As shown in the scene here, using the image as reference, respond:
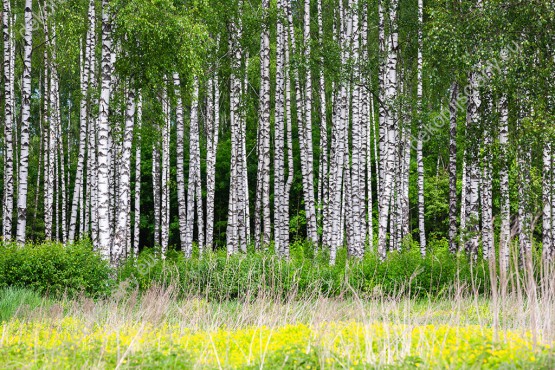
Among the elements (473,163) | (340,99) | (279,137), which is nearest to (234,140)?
(279,137)

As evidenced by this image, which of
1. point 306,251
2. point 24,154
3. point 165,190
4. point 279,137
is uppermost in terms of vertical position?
point 279,137

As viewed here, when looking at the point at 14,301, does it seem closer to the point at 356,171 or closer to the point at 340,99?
the point at 356,171

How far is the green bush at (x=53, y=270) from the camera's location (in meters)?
12.6

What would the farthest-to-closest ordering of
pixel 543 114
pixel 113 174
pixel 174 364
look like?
pixel 113 174
pixel 543 114
pixel 174 364

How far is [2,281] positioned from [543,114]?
11.2 meters

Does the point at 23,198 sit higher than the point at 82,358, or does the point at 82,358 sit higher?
the point at 23,198

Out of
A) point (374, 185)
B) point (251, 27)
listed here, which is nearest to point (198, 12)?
point (251, 27)

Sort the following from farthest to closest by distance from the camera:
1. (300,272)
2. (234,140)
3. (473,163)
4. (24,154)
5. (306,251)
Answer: (306,251)
(234,140)
(24,154)
(473,163)
(300,272)

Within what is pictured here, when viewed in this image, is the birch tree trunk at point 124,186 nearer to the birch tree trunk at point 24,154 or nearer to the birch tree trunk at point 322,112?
the birch tree trunk at point 24,154

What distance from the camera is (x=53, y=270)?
1271cm

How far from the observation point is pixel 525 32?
12.8 metres

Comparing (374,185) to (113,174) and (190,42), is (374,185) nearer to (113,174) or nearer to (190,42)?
(113,174)

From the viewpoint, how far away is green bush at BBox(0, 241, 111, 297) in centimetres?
1257

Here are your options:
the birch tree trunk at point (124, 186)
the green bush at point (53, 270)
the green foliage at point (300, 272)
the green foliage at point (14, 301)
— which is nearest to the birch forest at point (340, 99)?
the birch tree trunk at point (124, 186)
